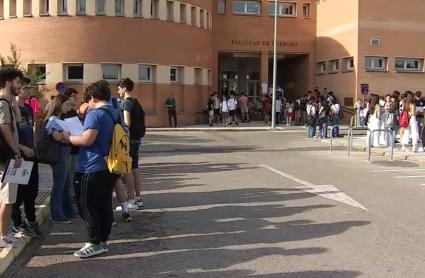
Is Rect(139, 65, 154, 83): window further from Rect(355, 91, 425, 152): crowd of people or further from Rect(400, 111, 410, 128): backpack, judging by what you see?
Rect(400, 111, 410, 128): backpack

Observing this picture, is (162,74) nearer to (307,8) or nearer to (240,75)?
(240,75)

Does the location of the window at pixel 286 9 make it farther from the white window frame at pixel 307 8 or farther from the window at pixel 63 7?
the window at pixel 63 7

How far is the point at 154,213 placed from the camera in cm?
888

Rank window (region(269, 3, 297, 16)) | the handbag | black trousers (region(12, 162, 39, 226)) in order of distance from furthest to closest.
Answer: window (region(269, 3, 297, 16)) < the handbag < black trousers (region(12, 162, 39, 226))

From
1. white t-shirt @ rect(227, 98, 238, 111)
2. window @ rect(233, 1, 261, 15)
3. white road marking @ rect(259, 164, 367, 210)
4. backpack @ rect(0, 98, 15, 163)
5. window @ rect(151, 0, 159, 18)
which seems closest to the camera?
backpack @ rect(0, 98, 15, 163)

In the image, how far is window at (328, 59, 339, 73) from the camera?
3831 centimetres

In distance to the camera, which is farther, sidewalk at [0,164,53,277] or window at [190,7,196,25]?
window at [190,7,196,25]

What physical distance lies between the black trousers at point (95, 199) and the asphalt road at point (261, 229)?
0.32 metres

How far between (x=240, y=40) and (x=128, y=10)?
10.7m

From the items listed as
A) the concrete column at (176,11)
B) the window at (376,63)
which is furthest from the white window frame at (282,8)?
the concrete column at (176,11)

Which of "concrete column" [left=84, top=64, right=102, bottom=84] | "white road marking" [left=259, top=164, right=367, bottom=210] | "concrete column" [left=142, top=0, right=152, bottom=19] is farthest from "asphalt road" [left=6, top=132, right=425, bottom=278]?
"concrete column" [left=142, top=0, right=152, bottom=19]

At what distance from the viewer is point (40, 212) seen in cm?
838

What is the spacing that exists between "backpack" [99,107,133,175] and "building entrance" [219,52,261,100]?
37.6 meters

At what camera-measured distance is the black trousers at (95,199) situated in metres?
6.37
